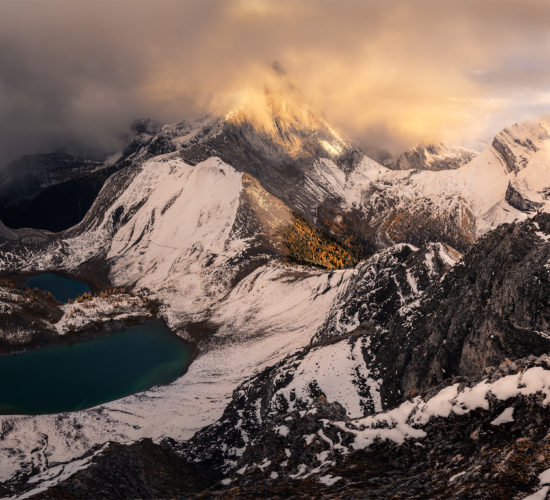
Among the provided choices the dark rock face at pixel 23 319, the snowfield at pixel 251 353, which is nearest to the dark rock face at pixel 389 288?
the snowfield at pixel 251 353

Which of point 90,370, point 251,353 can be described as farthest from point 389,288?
point 90,370

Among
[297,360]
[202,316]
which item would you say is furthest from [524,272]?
[202,316]

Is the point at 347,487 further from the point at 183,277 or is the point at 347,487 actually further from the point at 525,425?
the point at 183,277

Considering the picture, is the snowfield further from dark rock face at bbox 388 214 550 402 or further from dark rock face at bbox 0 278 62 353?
dark rock face at bbox 0 278 62 353

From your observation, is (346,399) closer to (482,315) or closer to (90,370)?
(482,315)

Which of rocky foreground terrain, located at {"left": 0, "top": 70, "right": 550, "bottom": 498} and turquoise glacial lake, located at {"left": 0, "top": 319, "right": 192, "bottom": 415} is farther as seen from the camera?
turquoise glacial lake, located at {"left": 0, "top": 319, "right": 192, "bottom": 415}

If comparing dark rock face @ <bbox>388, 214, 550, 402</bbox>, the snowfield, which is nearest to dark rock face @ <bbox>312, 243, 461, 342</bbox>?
the snowfield

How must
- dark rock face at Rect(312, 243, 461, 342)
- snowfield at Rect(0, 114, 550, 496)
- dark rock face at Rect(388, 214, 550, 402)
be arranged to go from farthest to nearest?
dark rock face at Rect(312, 243, 461, 342) → dark rock face at Rect(388, 214, 550, 402) → snowfield at Rect(0, 114, 550, 496)

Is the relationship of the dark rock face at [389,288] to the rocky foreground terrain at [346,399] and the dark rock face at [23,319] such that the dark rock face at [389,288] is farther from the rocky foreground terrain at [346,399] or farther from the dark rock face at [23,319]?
the dark rock face at [23,319]
